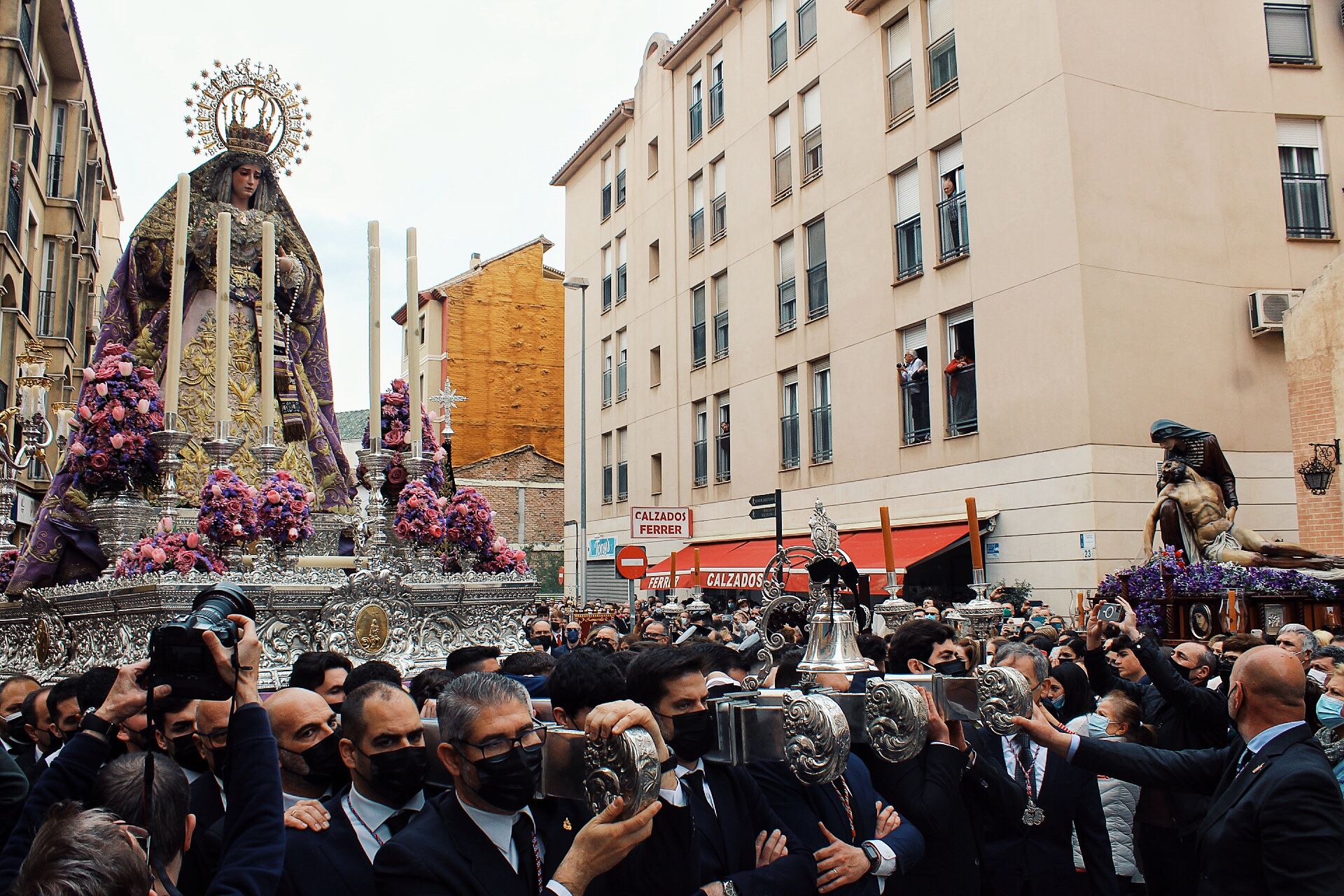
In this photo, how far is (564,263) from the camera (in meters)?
35.5

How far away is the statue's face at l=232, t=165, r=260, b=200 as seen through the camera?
8.32m

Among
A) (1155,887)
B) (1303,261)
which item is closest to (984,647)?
(1155,887)

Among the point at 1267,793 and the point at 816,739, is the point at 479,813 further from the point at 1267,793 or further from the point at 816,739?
the point at 1267,793

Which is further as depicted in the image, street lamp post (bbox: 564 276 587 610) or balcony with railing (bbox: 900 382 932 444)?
street lamp post (bbox: 564 276 587 610)

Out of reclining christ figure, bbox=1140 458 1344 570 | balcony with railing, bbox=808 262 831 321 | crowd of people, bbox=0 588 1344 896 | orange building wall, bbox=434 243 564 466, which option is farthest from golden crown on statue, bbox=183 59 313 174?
orange building wall, bbox=434 243 564 466

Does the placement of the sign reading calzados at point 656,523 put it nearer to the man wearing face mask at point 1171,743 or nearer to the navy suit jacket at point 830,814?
the man wearing face mask at point 1171,743

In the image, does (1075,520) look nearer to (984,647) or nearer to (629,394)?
(984,647)

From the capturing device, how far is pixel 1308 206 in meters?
17.4

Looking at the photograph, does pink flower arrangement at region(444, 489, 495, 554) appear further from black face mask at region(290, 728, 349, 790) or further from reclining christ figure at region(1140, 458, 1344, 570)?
reclining christ figure at region(1140, 458, 1344, 570)

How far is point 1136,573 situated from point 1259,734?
847 cm

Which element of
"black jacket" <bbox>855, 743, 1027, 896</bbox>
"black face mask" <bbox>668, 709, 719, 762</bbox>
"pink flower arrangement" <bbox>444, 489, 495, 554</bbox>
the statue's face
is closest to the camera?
"black face mask" <bbox>668, 709, 719, 762</bbox>

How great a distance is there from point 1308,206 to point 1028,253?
182 inches

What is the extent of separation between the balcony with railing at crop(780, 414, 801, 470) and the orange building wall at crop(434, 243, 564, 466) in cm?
2062

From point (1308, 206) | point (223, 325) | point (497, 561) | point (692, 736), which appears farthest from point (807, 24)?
point (692, 736)
